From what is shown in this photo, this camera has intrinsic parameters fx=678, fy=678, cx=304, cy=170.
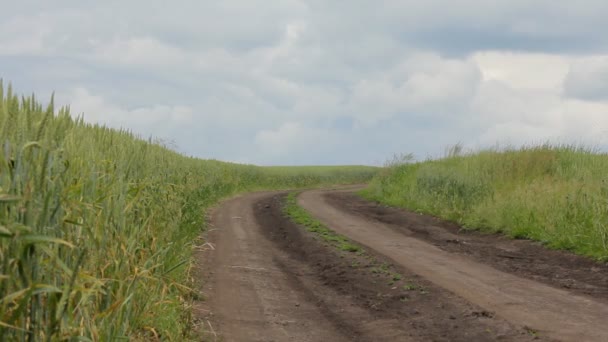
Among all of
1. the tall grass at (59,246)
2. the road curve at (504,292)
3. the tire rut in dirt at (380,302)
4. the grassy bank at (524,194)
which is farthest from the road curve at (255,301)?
the grassy bank at (524,194)

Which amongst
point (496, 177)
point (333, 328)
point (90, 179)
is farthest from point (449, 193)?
point (90, 179)

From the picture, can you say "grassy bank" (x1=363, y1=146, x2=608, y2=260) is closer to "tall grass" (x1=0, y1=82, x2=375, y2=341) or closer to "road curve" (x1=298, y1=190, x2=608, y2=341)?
"road curve" (x1=298, y1=190, x2=608, y2=341)

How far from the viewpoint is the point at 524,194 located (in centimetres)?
1897

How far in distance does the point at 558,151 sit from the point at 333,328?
59.0 ft

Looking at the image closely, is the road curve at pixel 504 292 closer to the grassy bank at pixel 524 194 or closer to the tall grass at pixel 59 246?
the grassy bank at pixel 524 194

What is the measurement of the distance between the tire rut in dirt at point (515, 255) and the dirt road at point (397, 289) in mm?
27

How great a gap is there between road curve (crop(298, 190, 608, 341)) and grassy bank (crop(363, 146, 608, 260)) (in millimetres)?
2864

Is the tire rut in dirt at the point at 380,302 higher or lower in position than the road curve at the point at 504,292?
lower

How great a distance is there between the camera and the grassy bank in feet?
50.3

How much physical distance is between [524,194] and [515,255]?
4938 millimetres

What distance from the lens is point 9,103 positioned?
4836 millimetres

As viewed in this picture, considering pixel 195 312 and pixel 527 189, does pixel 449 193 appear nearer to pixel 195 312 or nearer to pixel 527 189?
pixel 527 189

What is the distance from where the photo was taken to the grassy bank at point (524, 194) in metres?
15.3

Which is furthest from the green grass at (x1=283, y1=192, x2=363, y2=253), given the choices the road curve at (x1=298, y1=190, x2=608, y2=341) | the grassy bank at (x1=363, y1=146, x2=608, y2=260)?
the grassy bank at (x1=363, y1=146, x2=608, y2=260)
